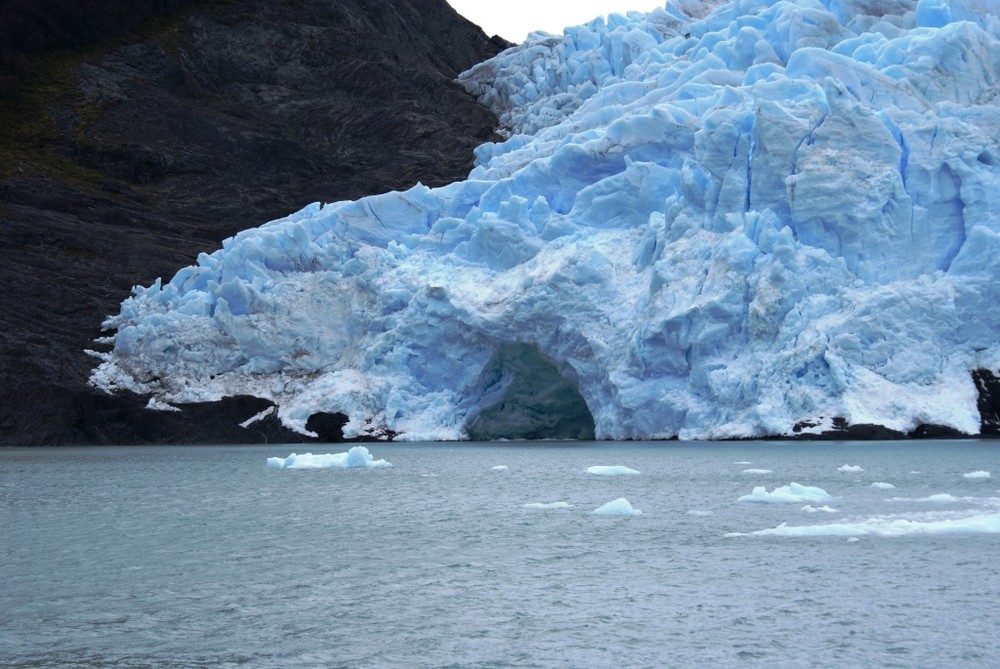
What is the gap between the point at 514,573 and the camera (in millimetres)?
12375

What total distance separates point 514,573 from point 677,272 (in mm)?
18506

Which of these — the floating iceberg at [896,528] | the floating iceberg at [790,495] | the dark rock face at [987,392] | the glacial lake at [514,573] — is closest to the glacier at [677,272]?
the dark rock face at [987,392]

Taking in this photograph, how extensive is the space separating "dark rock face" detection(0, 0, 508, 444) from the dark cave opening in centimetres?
444

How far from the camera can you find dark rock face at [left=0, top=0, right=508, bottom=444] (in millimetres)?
37344

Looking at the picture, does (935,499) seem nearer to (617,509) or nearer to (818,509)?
(818,509)

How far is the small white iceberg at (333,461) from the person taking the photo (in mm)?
25219

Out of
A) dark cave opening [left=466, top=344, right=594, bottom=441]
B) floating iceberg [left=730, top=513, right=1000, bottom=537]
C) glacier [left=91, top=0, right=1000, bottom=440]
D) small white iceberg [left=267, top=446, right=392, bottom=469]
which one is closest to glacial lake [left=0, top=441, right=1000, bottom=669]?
floating iceberg [left=730, top=513, right=1000, bottom=537]

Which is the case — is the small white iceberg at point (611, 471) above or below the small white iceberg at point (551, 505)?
above

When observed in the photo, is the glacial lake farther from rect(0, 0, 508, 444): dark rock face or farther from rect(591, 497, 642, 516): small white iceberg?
rect(0, 0, 508, 444): dark rock face

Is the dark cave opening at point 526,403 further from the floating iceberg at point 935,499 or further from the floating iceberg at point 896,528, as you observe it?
the floating iceberg at point 896,528

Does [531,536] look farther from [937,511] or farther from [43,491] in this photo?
[43,491]

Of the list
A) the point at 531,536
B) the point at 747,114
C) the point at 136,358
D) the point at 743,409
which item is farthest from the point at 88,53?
the point at 531,536

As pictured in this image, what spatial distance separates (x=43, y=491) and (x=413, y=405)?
1285cm

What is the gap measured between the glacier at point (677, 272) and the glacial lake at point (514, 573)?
613 cm
